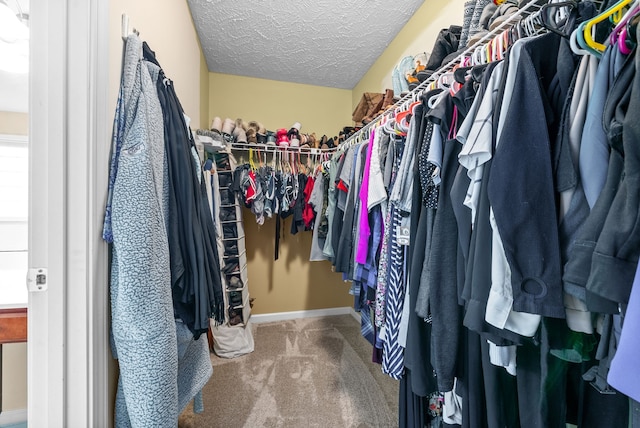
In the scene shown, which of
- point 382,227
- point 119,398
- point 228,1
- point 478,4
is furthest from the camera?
point 228,1

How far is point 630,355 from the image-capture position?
1.06 feet

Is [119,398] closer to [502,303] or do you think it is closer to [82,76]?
[82,76]

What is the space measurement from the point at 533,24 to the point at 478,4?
1.44ft

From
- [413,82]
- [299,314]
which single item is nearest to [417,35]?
[413,82]

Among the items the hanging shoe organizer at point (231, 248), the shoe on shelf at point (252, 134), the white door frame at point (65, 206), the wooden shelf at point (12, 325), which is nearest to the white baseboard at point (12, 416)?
the wooden shelf at point (12, 325)

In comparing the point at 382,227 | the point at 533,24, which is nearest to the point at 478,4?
the point at 533,24

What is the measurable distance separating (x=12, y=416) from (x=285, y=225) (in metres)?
2.04

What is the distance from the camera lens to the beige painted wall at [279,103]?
2.50 metres

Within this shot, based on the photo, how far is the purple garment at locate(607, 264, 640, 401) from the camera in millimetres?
317

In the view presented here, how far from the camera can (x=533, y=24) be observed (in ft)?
2.06

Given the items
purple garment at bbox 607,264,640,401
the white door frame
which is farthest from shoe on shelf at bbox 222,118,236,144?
purple garment at bbox 607,264,640,401

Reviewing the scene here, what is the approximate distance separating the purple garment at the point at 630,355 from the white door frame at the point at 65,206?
1.11 m

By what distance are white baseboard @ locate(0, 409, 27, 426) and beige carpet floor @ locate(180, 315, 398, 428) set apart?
69cm

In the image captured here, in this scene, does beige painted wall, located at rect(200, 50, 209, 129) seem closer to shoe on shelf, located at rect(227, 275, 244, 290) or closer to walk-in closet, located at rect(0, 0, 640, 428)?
walk-in closet, located at rect(0, 0, 640, 428)
